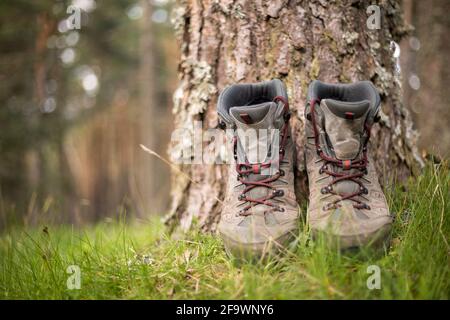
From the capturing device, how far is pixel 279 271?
1.43 metres

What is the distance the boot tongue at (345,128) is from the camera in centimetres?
156

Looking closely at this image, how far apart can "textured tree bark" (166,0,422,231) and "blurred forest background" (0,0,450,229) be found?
287mm

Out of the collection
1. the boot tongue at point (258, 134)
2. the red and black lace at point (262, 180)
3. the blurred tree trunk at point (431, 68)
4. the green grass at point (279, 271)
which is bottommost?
the green grass at point (279, 271)

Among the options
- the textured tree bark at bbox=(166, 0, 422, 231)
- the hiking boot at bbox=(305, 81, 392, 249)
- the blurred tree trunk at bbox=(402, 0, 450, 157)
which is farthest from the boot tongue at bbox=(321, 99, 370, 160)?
the blurred tree trunk at bbox=(402, 0, 450, 157)

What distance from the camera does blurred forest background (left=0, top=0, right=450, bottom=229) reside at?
5250 mm

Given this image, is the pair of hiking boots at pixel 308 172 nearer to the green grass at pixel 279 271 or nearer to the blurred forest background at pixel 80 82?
the green grass at pixel 279 271

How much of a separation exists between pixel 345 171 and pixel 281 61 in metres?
0.75

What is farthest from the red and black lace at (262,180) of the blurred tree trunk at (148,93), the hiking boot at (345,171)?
the blurred tree trunk at (148,93)

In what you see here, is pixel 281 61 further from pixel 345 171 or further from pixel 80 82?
pixel 80 82

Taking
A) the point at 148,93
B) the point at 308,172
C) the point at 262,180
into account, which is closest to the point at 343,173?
the point at 308,172
